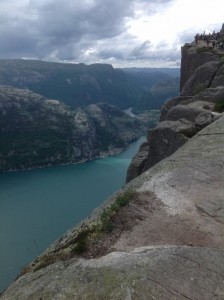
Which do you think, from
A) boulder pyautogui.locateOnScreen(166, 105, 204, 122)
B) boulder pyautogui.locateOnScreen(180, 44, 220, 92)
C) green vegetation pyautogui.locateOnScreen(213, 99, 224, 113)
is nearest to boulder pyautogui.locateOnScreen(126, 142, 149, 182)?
boulder pyautogui.locateOnScreen(166, 105, 204, 122)

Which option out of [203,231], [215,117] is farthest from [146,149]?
[203,231]

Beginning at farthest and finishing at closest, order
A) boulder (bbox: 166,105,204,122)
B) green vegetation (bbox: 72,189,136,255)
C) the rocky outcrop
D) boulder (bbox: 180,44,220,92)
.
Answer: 1. boulder (bbox: 180,44,220,92)
2. boulder (bbox: 166,105,204,122)
3. green vegetation (bbox: 72,189,136,255)
4. the rocky outcrop

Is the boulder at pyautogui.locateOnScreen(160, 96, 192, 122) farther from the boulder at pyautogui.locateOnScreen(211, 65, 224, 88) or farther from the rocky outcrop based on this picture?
the rocky outcrop

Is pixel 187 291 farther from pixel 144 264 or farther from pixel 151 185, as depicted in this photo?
pixel 151 185

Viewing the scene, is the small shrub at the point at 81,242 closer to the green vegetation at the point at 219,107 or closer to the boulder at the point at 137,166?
the green vegetation at the point at 219,107

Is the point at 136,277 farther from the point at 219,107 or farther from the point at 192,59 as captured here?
the point at 192,59

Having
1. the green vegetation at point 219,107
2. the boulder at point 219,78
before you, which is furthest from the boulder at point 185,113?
the boulder at point 219,78
